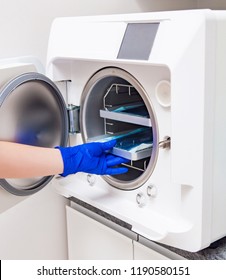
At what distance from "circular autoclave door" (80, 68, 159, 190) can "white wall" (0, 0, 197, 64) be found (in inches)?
14.9

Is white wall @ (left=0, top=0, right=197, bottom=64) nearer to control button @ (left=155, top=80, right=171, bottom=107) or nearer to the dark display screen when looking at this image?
the dark display screen

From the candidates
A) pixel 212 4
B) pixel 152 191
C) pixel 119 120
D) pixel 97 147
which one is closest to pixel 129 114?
pixel 119 120

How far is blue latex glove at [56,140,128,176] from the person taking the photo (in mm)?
1446

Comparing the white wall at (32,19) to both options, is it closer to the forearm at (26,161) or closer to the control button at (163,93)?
the forearm at (26,161)

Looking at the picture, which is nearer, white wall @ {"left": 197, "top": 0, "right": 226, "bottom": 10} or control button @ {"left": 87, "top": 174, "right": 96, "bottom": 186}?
control button @ {"left": 87, "top": 174, "right": 96, "bottom": 186}

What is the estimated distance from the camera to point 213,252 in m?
1.35

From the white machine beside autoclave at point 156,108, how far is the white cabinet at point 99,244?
0.18m

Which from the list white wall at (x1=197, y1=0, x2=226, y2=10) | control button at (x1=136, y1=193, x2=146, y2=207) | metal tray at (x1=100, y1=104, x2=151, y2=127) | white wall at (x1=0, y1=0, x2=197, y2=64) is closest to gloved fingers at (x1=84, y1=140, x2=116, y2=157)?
metal tray at (x1=100, y1=104, x2=151, y2=127)

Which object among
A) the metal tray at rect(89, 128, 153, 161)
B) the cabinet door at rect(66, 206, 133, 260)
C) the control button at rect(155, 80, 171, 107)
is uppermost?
the control button at rect(155, 80, 171, 107)

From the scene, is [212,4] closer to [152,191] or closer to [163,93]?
[163,93]

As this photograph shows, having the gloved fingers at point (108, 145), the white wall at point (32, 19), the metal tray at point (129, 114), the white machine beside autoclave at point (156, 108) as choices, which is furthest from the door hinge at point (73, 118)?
the white wall at point (32, 19)

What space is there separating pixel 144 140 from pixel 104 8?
2.51ft

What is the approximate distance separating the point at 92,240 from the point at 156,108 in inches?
30.3

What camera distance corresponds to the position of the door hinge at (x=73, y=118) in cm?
167
